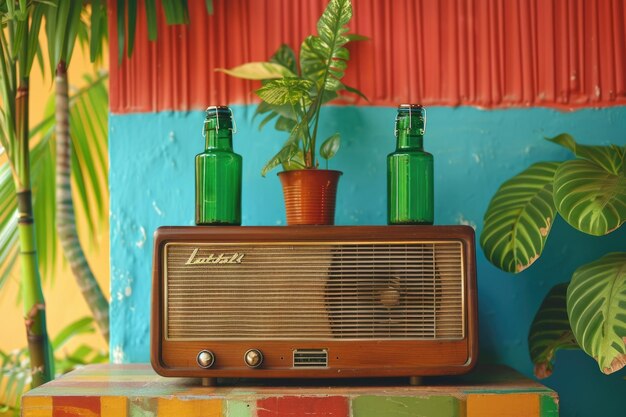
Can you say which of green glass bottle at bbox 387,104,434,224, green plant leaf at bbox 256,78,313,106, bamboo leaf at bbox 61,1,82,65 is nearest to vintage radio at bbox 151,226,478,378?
green glass bottle at bbox 387,104,434,224

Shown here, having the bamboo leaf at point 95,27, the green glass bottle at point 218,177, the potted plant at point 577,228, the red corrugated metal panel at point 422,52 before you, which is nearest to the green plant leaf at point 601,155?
the potted plant at point 577,228

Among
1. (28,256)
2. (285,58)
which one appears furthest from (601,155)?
(28,256)

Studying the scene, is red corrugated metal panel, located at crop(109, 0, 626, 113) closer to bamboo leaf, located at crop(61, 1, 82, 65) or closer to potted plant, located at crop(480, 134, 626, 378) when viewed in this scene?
bamboo leaf, located at crop(61, 1, 82, 65)

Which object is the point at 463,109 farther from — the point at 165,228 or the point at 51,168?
the point at 51,168

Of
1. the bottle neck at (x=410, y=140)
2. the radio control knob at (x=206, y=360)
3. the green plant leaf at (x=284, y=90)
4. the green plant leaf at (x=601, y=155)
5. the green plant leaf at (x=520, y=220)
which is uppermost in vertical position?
the green plant leaf at (x=284, y=90)

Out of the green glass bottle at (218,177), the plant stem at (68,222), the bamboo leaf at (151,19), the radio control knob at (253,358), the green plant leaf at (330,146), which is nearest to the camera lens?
the radio control knob at (253,358)

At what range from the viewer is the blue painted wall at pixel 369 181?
1628 millimetres

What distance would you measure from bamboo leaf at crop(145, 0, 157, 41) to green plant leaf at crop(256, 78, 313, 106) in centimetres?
38

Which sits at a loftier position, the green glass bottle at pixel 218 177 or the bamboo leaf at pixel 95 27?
the bamboo leaf at pixel 95 27

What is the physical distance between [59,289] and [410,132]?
1309mm

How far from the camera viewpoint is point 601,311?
1182mm

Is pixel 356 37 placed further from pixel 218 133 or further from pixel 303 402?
pixel 303 402

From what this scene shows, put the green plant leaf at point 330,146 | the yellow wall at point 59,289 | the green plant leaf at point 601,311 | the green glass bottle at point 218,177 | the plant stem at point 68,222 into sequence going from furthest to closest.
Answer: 1. the yellow wall at point 59,289
2. the plant stem at point 68,222
3. the green plant leaf at point 330,146
4. the green glass bottle at point 218,177
5. the green plant leaf at point 601,311

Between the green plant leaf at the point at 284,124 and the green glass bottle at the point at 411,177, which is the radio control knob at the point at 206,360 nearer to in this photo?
the green glass bottle at the point at 411,177
